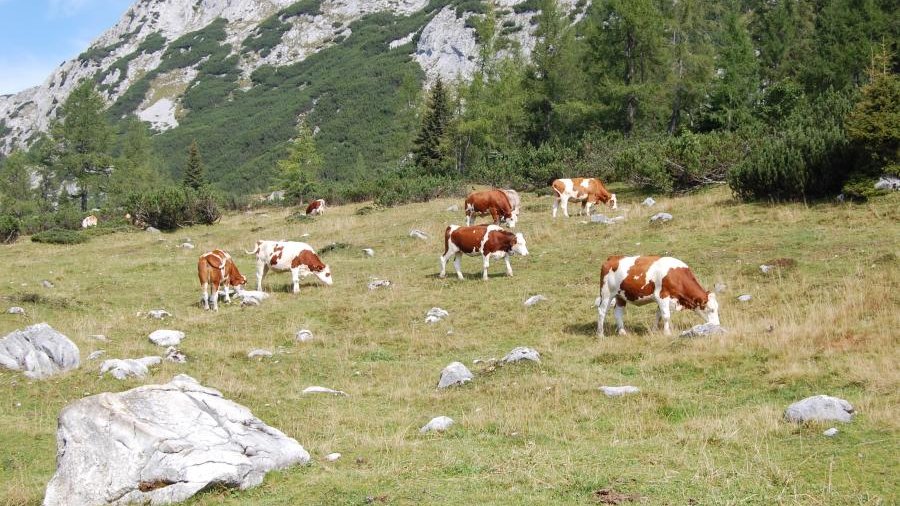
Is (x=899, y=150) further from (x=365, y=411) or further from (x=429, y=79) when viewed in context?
(x=429, y=79)

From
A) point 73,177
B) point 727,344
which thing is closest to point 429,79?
point 73,177

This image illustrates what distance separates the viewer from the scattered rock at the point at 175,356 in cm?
1361

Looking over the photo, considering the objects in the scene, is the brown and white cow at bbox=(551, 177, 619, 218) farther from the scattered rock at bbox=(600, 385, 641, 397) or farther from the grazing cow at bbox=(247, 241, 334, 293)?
the scattered rock at bbox=(600, 385, 641, 397)

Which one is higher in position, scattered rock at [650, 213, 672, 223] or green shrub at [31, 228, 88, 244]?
green shrub at [31, 228, 88, 244]

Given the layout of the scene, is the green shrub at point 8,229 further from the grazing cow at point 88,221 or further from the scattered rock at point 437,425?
the scattered rock at point 437,425

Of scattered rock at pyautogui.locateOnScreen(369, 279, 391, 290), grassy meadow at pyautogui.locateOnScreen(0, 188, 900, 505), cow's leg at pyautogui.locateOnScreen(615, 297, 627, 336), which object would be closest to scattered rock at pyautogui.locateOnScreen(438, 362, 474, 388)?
grassy meadow at pyautogui.locateOnScreen(0, 188, 900, 505)

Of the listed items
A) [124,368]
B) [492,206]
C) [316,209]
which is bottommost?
[124,368]

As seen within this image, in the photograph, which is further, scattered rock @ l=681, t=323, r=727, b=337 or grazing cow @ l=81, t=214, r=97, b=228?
grazing cow @ l=81, t=214, r=97, b=228

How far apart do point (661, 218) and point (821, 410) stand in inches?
670

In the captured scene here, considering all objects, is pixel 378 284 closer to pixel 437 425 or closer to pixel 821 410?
pixel 437 425

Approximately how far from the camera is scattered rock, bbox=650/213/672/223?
24656 mm

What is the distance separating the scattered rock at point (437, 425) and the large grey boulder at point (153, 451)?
1.75 meters

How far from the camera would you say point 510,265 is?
72.0 feet

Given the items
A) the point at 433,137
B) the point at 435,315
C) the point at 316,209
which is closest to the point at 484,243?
the point at 435,315
